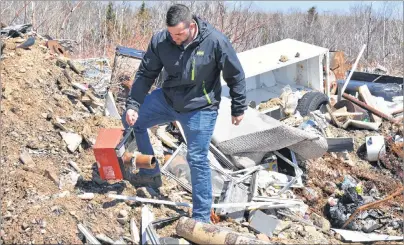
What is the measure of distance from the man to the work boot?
69 centimetres

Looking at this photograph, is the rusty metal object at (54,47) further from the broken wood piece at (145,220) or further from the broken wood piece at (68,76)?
the broken wood piece at (145,220)

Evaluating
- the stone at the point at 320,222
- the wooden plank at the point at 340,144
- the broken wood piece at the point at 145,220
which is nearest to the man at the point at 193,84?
the broken wood piece at the point at 145,220

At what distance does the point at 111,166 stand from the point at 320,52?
462 centimetres

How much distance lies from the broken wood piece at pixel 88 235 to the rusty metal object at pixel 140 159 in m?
0.73

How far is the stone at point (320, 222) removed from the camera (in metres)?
5.22

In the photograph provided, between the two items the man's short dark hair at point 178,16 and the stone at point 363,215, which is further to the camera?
the stone at point 363,215

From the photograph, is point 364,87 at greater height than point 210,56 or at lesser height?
lesser

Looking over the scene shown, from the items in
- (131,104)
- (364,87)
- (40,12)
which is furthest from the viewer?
(40,12)

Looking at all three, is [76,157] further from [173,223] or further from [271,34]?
[271,34]

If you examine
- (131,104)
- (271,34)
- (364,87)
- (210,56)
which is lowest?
(271,34)

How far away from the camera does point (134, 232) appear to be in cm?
428

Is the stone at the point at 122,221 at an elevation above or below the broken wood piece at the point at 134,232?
above

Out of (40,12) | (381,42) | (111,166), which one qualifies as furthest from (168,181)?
(381,42)

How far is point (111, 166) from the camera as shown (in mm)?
4621
